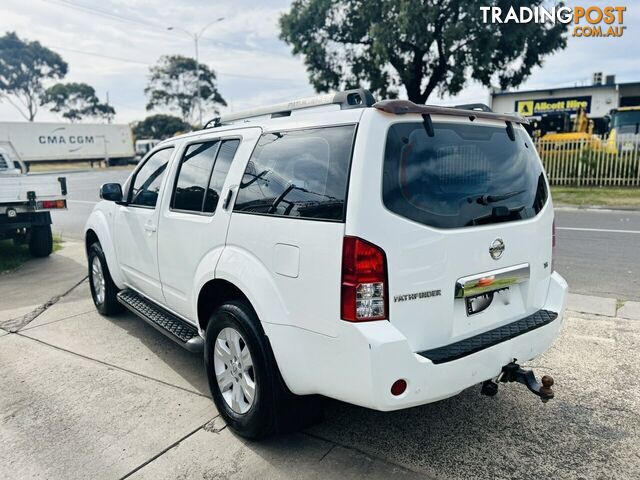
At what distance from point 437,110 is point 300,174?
2.54 ft

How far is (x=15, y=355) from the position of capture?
432cm

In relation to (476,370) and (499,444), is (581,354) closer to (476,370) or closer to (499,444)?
(499,444)

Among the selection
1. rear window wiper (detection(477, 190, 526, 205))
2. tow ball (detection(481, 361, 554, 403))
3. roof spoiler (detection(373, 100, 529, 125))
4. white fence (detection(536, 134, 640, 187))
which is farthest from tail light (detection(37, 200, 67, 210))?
white fence (detection(536, 134, 640, 187))

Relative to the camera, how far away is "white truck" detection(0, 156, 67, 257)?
7.46 meters

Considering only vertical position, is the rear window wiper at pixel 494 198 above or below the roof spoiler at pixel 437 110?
below

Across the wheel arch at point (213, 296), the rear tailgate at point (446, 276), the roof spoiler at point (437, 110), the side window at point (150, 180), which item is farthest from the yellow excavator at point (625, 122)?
the wheel arch at point (213, 296)

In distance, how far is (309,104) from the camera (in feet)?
10.4

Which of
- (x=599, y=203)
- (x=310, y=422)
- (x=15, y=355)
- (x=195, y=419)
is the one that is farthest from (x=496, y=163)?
(x=599, y=203)

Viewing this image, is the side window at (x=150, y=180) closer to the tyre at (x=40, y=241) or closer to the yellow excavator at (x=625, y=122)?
the tyre at (x=40, y=241)

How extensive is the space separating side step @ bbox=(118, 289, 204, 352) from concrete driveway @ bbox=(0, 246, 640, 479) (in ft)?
1.27

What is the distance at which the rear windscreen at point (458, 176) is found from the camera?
2398mm

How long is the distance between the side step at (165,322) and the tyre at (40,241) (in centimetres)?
444

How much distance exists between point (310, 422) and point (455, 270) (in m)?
1.18

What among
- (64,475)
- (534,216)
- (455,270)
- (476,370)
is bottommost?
(64,475)
